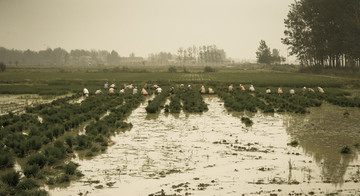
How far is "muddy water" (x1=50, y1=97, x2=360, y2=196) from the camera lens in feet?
30.8

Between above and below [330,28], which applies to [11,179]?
below

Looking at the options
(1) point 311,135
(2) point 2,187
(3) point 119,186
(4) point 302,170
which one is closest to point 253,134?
(1) point 311,135

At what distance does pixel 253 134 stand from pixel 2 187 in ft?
34.1

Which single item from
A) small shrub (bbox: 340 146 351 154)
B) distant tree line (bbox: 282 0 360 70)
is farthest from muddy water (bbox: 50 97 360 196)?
distant tree line (bbox: 282 0 360 70)

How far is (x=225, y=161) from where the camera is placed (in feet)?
38.8

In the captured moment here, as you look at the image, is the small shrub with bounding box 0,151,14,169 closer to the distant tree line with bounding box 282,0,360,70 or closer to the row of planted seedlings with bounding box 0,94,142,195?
the row of planted seedlings with bounding box 0,94,142,195

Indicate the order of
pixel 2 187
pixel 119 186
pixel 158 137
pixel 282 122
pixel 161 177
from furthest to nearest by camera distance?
pixel 282 122 → pixel 158 137 → pixel 161 177 → pixel 119 186 → pixel 2 187

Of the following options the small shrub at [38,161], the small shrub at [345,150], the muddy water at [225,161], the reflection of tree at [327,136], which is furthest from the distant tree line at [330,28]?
the small shrub at [38,161]

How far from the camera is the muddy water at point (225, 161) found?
30.8ft

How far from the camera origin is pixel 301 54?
248ft

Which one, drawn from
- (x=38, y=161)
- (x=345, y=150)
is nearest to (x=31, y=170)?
(x=38, y=161)

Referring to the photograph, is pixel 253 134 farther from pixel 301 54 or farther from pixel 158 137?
pixel 301 54

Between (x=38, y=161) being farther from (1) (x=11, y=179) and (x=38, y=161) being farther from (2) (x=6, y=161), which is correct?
(1) (x=11, y=179)

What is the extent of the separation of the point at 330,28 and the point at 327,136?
49022mm
